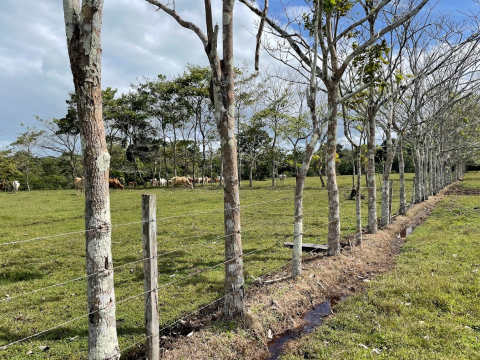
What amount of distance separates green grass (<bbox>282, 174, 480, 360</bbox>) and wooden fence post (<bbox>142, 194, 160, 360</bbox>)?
1.68m

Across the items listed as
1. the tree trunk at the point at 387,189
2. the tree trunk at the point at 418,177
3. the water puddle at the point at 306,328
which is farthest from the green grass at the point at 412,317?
the tree trunk at the point at 418,177

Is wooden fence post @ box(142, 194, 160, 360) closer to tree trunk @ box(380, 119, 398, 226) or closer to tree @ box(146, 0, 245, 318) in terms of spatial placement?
tree @ box(146, 0, 245, 318)

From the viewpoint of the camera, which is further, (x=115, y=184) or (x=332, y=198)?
(x=115, y=184)

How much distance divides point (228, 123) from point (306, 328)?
10.8 feet

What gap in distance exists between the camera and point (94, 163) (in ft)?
8.25

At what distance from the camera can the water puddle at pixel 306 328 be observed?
3842 millimetres

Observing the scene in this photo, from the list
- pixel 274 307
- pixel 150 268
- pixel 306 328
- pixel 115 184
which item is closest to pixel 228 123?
pixel 150 268

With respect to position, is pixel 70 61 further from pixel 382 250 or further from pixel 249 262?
pixel 382 250

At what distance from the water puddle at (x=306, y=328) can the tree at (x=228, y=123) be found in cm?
63

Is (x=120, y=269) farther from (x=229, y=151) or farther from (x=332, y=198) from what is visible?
(x=332, y=198)

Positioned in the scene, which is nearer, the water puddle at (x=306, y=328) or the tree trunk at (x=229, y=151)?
the water puddle at (x=306, y=328)

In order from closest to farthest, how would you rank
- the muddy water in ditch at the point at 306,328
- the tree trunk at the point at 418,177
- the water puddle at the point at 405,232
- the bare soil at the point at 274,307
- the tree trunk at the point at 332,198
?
the bare soil at the point at 274,307 → the muddy water in ditch at the point at 306,328 → the tree trunk at the point at 332,198 → the water puddle at the point at 405,232 → the tree trunk at the point at 418,177

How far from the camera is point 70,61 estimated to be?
8.09ft

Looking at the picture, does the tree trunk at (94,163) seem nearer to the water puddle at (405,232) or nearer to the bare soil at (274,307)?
the bare soil at (274,307)
